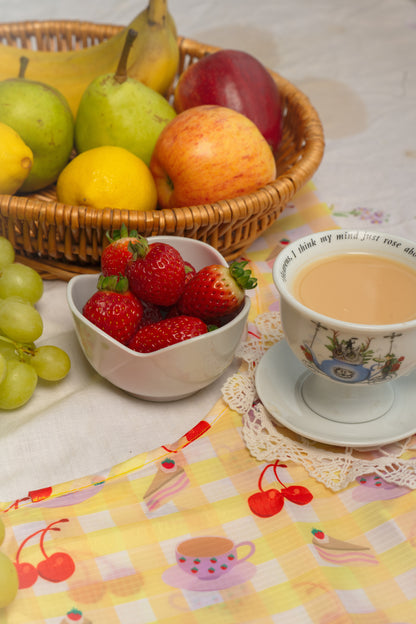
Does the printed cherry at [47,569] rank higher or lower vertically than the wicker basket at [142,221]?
lower

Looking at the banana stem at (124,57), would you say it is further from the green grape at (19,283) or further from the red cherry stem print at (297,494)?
the red cherry stem print at (297,494)

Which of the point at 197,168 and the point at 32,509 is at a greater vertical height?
the point at 197,168

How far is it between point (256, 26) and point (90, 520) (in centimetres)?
128

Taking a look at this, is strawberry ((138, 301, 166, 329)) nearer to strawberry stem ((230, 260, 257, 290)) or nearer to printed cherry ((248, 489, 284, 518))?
strawberry stem ((230, 260, 257, 290))

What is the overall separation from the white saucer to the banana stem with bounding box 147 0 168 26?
62 centimetres

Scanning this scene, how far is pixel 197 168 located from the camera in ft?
2.47

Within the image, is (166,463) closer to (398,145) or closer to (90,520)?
(90,520)

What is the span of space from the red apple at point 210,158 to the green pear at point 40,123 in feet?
0.52

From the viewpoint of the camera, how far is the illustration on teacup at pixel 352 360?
0.49 meters

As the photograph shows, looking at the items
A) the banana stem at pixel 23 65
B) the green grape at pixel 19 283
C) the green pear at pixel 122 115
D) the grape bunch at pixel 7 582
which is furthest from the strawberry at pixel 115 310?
the banana stem at pixel 23 65

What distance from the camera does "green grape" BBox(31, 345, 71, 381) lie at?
0.60m

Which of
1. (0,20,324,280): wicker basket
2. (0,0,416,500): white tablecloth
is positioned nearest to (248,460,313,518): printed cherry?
(0,0,416,500): white tablecloth

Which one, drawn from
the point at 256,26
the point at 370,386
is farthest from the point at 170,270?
the point at 256,26

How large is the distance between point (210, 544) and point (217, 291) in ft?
0.71
